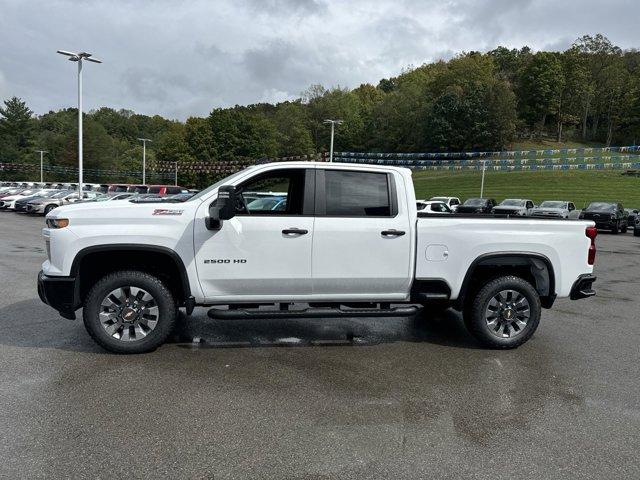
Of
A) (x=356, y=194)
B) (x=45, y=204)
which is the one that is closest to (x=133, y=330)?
(x=356, y=194)

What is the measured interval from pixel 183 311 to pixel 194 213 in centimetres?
247

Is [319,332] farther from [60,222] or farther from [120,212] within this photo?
[60,222]

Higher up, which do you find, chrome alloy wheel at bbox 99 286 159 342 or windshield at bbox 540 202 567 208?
windshield at bbox 540 202 567 208

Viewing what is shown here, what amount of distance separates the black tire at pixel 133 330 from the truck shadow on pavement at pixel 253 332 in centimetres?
37

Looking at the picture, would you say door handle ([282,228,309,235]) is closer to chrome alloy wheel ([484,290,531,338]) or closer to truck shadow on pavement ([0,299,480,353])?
truck shadow on pavement ([0,299,480,353])

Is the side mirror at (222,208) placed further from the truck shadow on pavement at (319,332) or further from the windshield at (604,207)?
the windshield at (604,207)

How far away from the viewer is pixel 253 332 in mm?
6188

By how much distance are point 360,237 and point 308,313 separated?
959 mm

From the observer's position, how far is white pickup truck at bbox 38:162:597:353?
5.03 m

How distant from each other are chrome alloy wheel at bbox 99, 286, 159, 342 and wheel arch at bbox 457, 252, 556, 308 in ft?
11.0

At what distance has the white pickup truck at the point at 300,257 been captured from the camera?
5027 mm

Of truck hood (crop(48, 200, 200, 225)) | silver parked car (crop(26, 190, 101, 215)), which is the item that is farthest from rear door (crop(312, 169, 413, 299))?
silver parked car (crop(26, 190, 101, 215))

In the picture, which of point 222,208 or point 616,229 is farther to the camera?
point 616,229

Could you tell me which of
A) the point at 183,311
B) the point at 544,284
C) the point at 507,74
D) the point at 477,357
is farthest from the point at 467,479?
the point at 507,74
